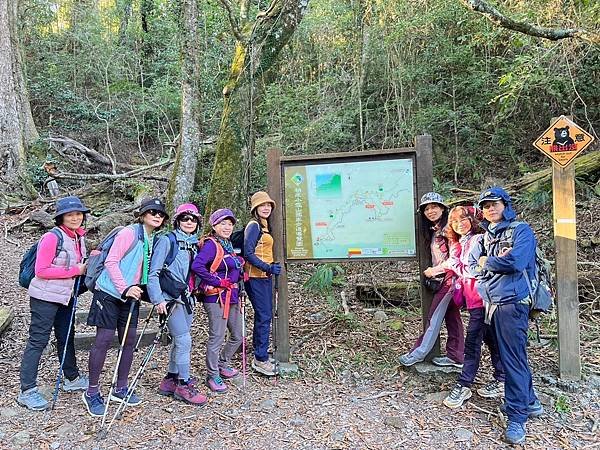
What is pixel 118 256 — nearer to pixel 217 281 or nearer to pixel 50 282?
pixel 50 282

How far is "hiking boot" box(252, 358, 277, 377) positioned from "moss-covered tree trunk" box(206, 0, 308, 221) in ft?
8.57

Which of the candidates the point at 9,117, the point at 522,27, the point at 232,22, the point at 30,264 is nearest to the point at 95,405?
the point at 30,264

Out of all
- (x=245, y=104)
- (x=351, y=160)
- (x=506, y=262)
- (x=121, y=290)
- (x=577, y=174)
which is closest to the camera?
(x=506, y=262)

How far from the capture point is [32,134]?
1355cm

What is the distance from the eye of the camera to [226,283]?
431 centimetres

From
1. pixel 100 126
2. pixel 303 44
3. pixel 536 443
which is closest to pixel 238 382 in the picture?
pixel 536 443

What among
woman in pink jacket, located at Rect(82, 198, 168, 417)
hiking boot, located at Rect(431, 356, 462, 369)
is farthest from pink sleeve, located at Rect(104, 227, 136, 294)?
hiking boot, located at Rect(431, 356, 462, 369)

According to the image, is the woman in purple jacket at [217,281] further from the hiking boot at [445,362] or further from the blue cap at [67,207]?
the hiking boot at [445,362]

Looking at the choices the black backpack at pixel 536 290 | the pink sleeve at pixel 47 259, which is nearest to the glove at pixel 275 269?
the pink sleeve at pixel 47 259

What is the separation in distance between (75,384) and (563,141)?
190 inches

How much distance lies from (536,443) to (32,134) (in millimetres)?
14259

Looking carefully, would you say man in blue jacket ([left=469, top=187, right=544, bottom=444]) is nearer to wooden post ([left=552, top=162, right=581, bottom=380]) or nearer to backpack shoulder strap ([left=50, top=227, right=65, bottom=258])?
wooden post ([left=552, top=162, right=581, bottom=380])

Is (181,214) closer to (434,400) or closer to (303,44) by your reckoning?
(434,400)

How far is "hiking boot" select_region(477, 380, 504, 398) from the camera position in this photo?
4070 millimetres
